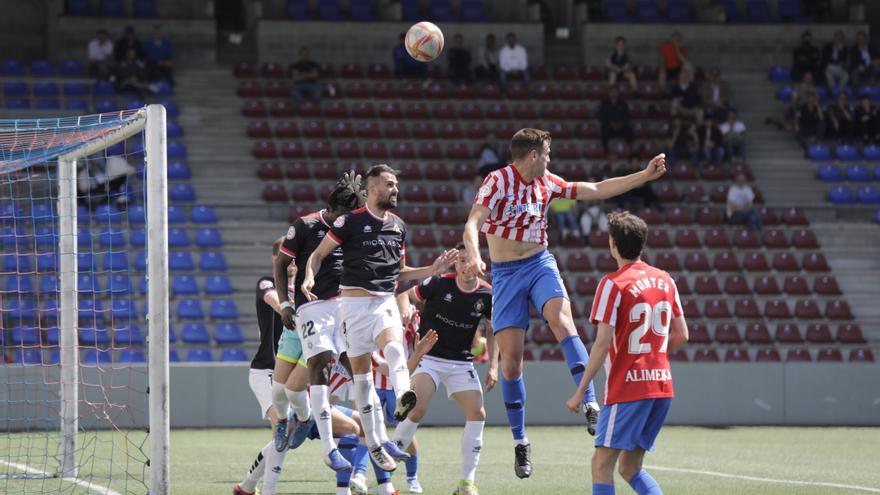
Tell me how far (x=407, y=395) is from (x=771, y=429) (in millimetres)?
12464

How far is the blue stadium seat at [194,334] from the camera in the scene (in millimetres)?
21359

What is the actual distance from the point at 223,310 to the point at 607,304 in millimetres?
15354

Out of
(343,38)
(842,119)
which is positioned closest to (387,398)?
(343,38)

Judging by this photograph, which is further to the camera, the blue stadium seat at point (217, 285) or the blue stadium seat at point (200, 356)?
the blue stadium seat at point (217, 285)

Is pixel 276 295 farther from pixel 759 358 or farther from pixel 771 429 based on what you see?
pixel 759 358

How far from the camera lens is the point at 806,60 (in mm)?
28781

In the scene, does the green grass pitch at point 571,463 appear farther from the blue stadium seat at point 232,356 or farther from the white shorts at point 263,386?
the blue stadium seat at point 232,356

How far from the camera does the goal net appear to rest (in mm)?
9164

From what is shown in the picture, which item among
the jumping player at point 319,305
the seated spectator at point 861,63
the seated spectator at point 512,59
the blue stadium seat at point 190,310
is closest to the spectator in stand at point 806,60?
the seated spectator at point 861,63

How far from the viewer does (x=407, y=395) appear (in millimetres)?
9000

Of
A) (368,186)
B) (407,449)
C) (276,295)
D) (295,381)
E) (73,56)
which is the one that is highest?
(73,56)

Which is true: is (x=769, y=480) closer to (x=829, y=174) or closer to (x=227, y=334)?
(x=227, y=334)

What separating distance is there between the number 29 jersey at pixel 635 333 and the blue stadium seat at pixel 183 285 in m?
15.6

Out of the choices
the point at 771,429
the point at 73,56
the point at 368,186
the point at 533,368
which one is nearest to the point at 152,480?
the point at 368,186
